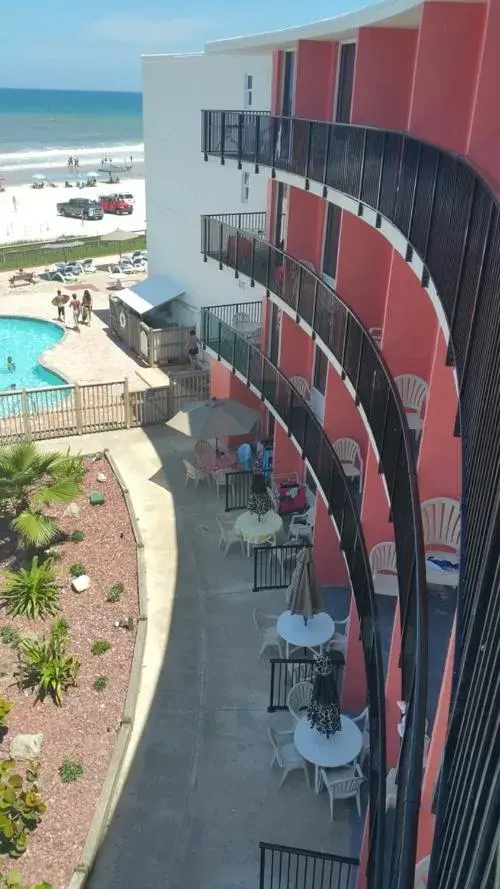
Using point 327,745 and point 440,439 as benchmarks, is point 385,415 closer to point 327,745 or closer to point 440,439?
point 440,439

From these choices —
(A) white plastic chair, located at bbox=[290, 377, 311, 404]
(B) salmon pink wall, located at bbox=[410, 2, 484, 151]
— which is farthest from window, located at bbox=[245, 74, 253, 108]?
(B) salmon pink wall, located at bbox=[410, 2, 484, 151]

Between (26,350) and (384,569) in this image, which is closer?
(384,569)

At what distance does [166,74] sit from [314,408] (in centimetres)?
1712

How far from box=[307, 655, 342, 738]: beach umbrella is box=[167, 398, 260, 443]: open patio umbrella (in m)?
9.17

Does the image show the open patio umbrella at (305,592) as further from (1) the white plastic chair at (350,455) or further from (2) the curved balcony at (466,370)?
(2) the curved balcony at (466,370)

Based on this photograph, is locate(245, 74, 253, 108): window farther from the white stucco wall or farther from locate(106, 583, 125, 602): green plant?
locate(106, 583, 125, 602): green plant

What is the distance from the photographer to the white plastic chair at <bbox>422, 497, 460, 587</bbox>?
930 cm

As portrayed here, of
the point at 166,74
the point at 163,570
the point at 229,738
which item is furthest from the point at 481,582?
the point at 166,74

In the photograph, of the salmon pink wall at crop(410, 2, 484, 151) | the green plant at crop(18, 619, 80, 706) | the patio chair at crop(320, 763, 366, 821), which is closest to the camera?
the salmon pink wall at crop(410, 2, 484, 151)

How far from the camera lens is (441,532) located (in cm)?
948

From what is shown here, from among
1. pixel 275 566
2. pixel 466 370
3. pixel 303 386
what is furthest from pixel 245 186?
pixel 466 370

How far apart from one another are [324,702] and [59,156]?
125m

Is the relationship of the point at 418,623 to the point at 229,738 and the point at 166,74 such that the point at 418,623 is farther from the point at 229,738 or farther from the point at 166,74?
the point at 166,74

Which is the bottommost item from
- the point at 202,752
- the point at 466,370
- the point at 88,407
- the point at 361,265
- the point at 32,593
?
the point at 202,752
